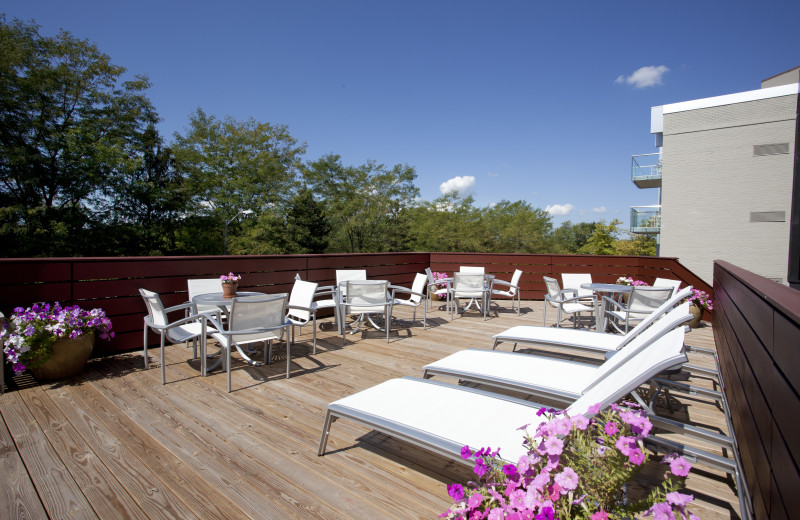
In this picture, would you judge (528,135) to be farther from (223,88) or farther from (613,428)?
(613,428)

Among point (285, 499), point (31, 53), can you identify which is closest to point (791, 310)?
point (285, 499)

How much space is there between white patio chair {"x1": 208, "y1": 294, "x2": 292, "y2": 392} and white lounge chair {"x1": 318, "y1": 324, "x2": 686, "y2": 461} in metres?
1.51

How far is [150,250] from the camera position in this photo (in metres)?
20.0

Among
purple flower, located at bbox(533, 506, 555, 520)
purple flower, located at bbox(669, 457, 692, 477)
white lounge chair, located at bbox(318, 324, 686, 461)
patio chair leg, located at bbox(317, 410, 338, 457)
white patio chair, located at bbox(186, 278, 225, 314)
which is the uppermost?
white patio chair, located at bbox(186, 278, 225, 314)

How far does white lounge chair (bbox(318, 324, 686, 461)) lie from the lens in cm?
173

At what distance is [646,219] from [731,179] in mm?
3640

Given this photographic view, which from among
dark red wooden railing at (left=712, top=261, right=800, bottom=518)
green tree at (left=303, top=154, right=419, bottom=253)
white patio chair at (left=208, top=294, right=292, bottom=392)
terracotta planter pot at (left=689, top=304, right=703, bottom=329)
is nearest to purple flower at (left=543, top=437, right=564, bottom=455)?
dark red wooden railing at (left=712, top=261, right=800, bottom=518)

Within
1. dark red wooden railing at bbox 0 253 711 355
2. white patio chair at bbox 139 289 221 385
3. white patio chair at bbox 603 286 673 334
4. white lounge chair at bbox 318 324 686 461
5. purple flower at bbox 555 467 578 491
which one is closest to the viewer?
purple flower at bbox 555 467 578 491

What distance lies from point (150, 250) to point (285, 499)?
2181 centimetres

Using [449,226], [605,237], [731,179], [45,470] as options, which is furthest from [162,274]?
[605,237]

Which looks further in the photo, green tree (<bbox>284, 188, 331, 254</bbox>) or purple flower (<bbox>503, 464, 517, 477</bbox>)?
green tree (<bbox>284, 188, 331, 254</bbox>)

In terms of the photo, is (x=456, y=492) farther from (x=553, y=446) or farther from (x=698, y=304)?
(x=698, y=304)

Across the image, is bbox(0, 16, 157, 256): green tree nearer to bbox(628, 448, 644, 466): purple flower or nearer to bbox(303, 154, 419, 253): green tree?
bbox(303, 154, 419, 253): green tree

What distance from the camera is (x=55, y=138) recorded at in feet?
52.2
